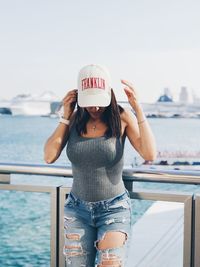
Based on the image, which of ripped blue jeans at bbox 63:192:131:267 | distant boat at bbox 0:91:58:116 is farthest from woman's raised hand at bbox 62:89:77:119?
distant boat at bbox 0:91:58:116

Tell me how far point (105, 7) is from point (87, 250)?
57962 mm

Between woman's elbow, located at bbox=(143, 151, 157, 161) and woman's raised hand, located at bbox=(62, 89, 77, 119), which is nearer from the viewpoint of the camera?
woman's elbow, located at bbox=(143, 151, 157, 161)

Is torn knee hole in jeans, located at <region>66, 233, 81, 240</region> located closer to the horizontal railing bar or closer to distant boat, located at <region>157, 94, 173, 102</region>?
the horizontal railing bar

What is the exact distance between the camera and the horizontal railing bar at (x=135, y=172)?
6.38ft

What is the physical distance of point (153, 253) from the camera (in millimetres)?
2711

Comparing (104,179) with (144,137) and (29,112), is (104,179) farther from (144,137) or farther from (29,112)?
(29,112)

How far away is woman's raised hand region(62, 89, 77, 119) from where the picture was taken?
1956mm

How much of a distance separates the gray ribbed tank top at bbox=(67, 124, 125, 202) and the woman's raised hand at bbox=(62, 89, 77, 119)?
173mm

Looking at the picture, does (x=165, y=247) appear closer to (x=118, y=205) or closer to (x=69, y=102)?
(x=118, y=205)

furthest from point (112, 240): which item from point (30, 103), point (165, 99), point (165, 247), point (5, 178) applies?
point (30, 103)

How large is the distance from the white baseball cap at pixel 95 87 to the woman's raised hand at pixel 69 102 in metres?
0.13

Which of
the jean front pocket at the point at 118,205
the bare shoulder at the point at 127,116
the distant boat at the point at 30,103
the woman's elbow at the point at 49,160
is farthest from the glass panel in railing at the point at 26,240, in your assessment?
the distant boat at the point at 30,103

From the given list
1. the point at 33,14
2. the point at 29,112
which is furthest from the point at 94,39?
the point at 29,112

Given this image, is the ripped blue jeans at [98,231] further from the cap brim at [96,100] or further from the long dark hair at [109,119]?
the cap brim at [96,100]
